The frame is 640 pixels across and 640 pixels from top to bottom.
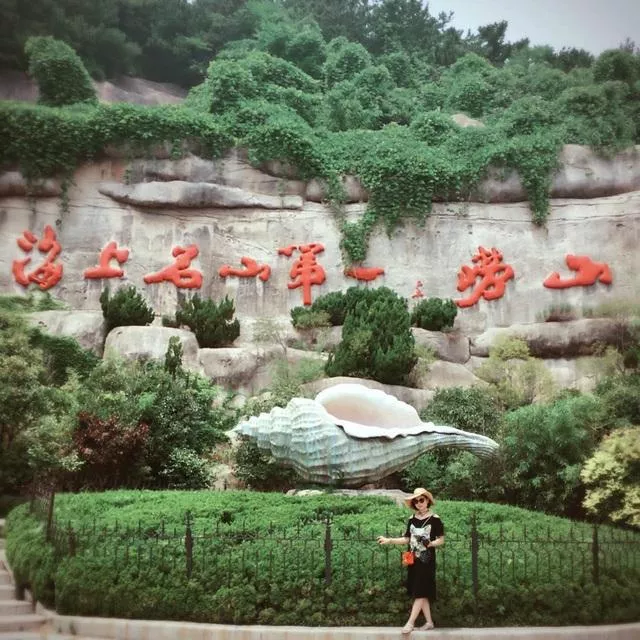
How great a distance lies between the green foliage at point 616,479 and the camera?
9398 mm

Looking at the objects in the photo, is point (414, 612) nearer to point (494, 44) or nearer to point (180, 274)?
point (180, 274)

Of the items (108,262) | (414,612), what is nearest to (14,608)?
(414,612)

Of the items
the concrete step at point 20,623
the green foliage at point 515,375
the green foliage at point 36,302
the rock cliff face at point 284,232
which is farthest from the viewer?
the rock cliff face at point 284,232

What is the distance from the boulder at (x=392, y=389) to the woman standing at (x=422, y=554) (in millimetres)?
8474

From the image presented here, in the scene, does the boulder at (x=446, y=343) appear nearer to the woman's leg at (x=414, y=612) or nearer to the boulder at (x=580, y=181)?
the boulder at (x=580, y=181)

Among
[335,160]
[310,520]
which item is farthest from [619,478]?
[335,160]

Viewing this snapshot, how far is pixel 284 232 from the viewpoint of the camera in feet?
66.7

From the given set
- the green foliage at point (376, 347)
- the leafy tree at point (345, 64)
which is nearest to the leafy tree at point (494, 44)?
the leafy tree at point (345, 64)

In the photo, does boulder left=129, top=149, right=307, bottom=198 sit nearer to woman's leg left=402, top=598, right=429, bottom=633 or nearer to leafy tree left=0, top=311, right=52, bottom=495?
leafy tree left=0, top=311, right=52, bottom=495

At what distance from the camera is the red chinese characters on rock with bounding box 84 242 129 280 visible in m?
19.4

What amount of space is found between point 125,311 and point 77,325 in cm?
98

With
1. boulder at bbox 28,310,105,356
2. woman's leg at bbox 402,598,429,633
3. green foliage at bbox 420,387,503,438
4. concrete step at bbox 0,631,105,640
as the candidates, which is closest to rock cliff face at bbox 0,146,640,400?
boulder at bbox 28,310,105,356

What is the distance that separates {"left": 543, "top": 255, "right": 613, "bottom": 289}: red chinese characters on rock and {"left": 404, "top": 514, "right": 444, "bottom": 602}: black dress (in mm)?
14086

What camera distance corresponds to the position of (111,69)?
2617 cm
